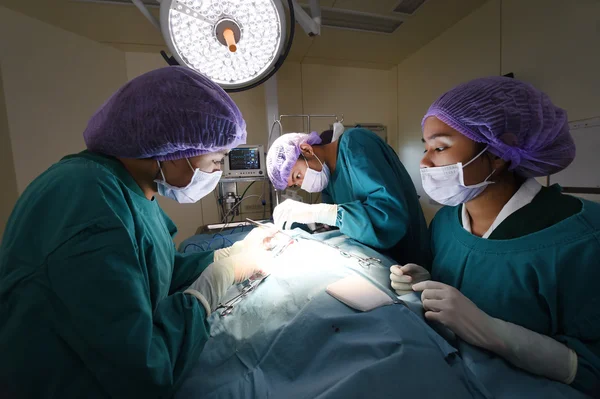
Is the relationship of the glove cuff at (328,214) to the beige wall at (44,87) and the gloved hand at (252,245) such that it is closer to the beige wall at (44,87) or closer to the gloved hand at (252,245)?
the gloved hand at (252,245)

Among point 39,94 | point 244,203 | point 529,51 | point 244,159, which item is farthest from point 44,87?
point 529,51

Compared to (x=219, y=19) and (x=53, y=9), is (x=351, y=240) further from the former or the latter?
(x=53, y=9)

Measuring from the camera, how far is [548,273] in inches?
26.1

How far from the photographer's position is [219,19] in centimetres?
76

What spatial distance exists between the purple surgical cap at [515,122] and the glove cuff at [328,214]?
0.69 metres

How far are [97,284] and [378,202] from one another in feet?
3.52

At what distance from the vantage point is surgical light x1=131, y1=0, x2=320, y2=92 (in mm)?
735

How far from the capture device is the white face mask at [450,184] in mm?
841

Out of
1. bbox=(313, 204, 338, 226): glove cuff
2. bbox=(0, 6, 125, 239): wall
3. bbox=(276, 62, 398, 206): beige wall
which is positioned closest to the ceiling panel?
bbox=(276, 62, 398, 206): beige wall

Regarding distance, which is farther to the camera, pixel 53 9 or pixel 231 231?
pixel 231 231

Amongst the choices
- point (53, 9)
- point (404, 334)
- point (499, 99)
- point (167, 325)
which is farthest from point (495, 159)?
point (53, 9)

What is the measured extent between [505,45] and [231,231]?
8.42 feet

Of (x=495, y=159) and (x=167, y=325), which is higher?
(x=495, y=159)

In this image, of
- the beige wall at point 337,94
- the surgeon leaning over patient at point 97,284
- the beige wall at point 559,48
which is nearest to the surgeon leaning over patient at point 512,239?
the surgeon leaning over patient at point 97,284
